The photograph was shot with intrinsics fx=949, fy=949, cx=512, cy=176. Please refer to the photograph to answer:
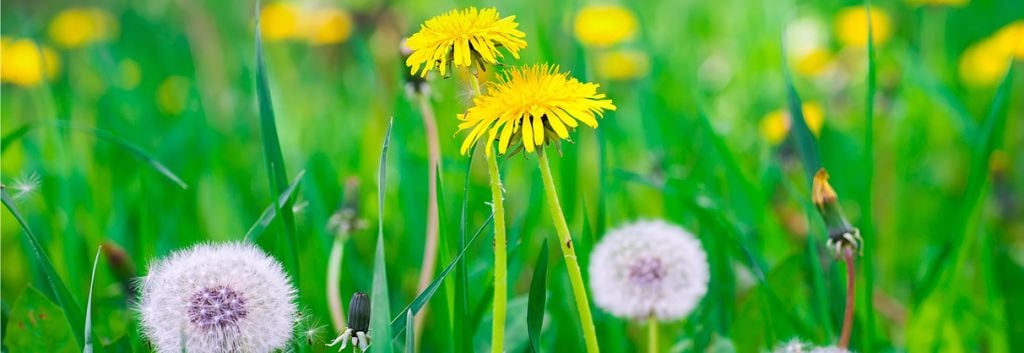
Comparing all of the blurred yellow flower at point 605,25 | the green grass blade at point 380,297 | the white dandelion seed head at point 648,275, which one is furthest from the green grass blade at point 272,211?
the blurred yellow flower at point 605,25

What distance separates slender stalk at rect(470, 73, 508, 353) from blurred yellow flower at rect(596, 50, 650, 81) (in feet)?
7.03

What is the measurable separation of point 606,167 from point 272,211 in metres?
0.62

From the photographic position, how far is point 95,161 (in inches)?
99.1

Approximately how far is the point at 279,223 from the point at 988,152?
108 centimetres

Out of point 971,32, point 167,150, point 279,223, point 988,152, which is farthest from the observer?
point 971,32

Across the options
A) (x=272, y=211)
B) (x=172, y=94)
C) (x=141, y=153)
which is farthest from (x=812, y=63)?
(x=141, y=153)

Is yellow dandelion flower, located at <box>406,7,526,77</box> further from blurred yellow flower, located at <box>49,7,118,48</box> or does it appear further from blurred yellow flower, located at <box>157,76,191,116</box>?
blurred yellow flower, located at <box>49,7,118,48</box>

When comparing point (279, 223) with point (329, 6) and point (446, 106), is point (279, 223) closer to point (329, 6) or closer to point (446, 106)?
point (446, 106)

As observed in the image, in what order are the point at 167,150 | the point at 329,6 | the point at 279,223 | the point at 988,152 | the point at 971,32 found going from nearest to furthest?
the point at 279,223 → the point at 988,152 → the point at 167,150 → the point at 971,32 → the point at 329,6

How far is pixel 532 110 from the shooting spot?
0.92m

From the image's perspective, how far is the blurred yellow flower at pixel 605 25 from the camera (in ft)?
11.6

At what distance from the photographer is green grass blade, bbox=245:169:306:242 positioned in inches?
46.0

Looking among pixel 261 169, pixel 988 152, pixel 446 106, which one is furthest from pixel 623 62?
pixel 988 152

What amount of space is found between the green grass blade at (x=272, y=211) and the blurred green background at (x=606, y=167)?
0.03 meters
